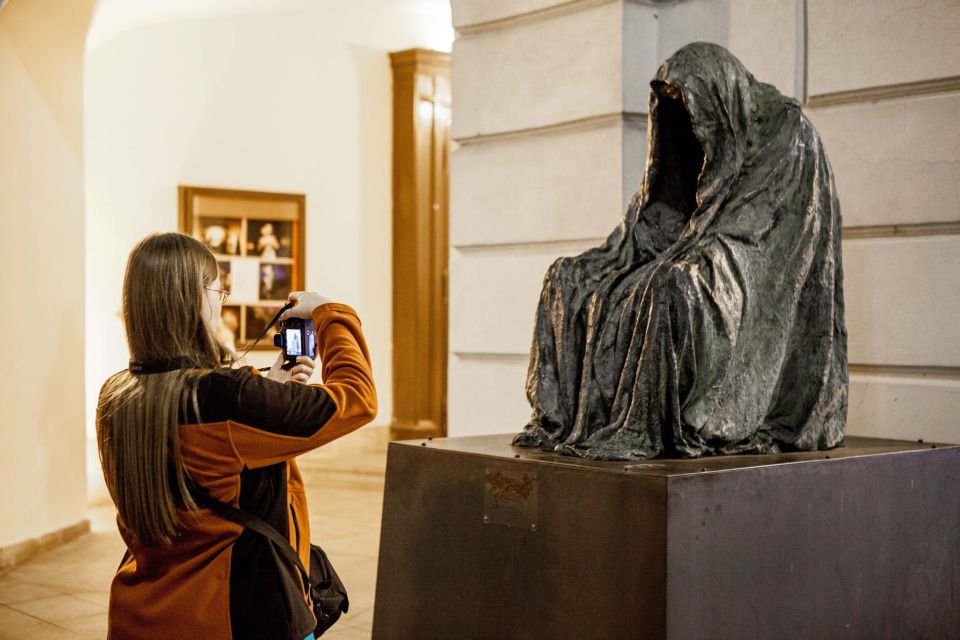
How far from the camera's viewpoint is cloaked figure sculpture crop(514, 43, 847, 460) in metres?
3.44

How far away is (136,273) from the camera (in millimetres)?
2537

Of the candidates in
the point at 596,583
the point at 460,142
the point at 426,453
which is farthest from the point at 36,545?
the point at 596,583

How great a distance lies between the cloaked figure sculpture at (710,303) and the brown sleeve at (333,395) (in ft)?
3.03

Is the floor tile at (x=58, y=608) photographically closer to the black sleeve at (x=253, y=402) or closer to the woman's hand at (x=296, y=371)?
the woman's hand at (x=296, y=371)

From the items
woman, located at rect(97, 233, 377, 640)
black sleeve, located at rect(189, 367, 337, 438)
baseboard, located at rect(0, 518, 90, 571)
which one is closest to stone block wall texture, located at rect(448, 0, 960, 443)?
baseboard, located at rect(0, 518, 90, 571)

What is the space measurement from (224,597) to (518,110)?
13.6 ft

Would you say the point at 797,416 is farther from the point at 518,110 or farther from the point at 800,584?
the point at 518,110

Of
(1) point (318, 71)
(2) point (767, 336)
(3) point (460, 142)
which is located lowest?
(2) point (767, 336)

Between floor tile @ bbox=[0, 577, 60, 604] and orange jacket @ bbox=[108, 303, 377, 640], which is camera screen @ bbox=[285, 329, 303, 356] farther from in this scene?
floor tile @ bbox=[0, 577, 60, 604]

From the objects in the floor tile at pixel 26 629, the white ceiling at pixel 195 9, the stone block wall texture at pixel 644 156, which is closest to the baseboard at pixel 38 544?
the floor tile at pixel 26 629

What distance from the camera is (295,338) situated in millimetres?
2881

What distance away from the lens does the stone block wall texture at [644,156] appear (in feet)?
15.1

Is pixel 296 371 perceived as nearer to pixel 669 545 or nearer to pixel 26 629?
pixel 669 545

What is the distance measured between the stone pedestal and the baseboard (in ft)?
12.3
